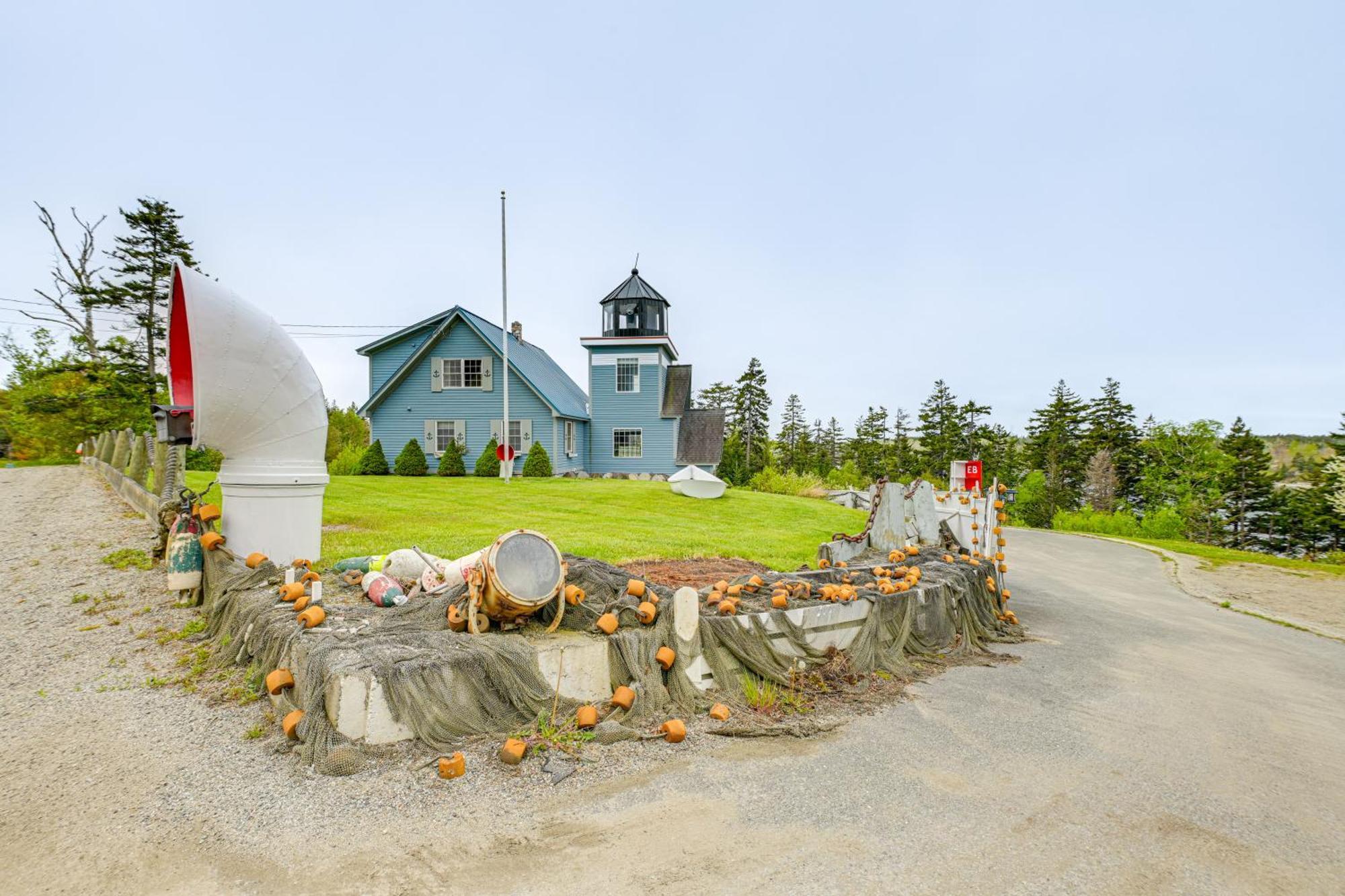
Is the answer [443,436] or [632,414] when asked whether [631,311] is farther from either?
[443,436]

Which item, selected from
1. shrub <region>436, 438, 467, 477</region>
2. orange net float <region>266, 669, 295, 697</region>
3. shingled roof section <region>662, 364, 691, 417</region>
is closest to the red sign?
orange net float <region>266, 669, 295, 697</region>

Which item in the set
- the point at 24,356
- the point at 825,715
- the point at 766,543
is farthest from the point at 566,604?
the point at 24,356

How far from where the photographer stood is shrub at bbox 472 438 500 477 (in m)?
22.5

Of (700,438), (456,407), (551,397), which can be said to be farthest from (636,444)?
(456,407)

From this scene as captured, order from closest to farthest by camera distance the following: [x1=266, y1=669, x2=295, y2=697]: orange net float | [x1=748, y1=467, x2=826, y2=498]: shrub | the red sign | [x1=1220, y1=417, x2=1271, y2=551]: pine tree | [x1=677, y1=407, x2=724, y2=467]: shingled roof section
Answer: [x1=266, y1=669, x2=295, y2=697]: orange net float
the red sign
[x1=677, y1=407, x2=724, y2=467]: shingled roof section
[x1=748, y1=467, x2=826, y2=498]: shrub
[x1=1220, y1=417, x2=1271, y2=551]: pine tree

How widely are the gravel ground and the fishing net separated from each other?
1.01 ft

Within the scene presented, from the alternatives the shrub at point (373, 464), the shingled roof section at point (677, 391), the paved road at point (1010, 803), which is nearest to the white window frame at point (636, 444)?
the shingled roof section at point (677, 391)

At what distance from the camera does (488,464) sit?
74.0 ft

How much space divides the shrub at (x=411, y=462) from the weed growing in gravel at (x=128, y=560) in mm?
14450

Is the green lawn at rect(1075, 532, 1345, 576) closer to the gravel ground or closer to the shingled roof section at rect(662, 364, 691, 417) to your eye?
the gravel ground

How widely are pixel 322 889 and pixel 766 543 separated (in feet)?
31.2

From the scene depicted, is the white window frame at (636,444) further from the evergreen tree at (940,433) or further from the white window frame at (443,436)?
the evergreen tree at (940,433)

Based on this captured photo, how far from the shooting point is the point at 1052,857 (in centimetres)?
291

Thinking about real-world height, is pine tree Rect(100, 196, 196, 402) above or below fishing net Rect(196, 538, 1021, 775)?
above
